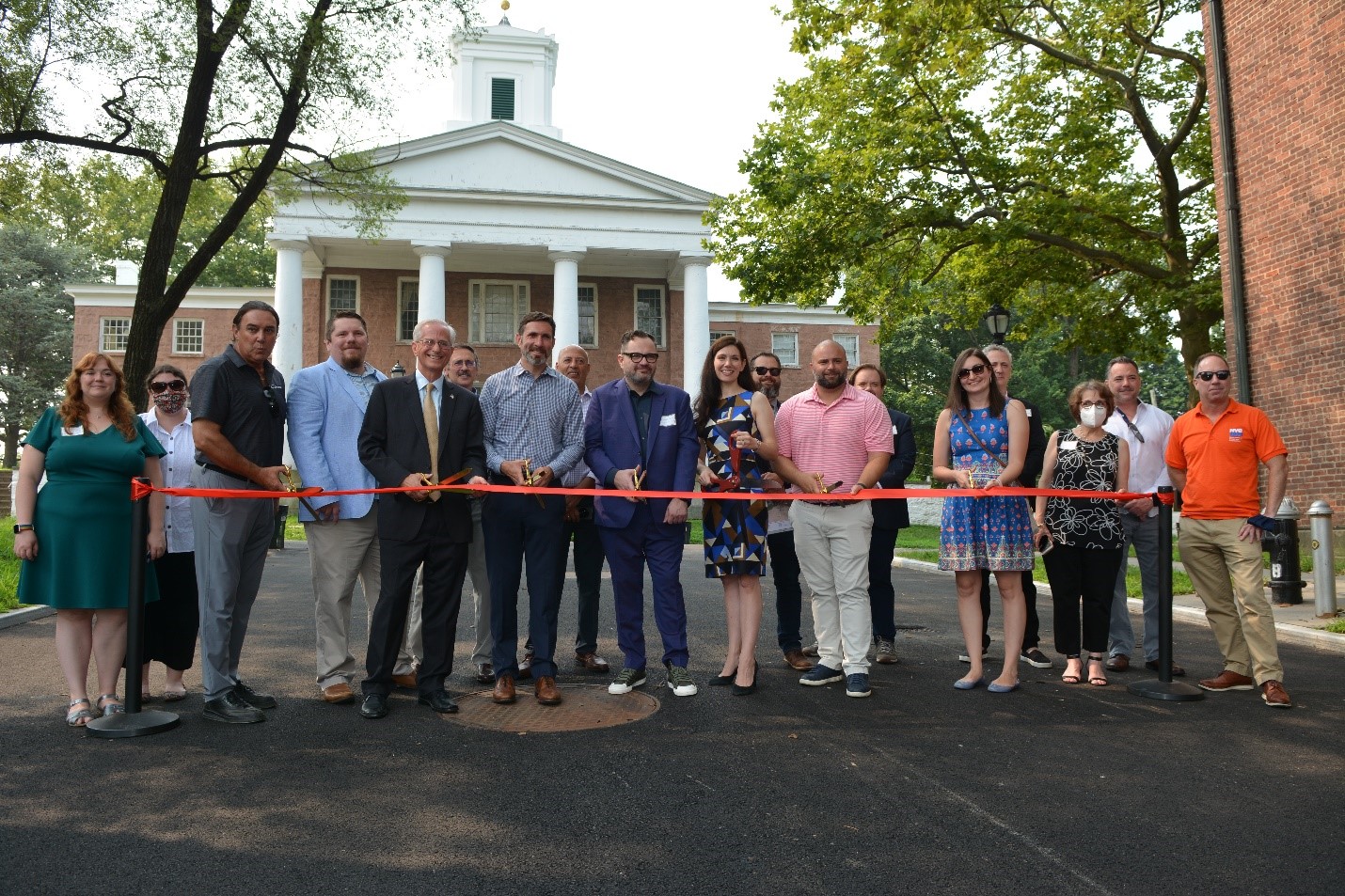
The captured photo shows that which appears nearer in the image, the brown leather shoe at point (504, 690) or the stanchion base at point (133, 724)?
the stanchion base at point (133, 724)

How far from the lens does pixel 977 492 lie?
20.6 ft

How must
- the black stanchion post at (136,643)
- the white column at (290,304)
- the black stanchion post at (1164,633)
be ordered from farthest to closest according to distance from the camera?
the white column at (290,304)
the black stanchion post at (1164,633)
the black stanchion post at (136,643)

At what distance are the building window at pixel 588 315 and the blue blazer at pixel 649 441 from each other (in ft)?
116

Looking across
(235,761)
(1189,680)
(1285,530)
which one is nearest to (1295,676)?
(1189,680)

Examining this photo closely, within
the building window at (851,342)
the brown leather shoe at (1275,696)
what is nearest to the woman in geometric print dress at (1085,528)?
the brown leather shoe at (1275,696)

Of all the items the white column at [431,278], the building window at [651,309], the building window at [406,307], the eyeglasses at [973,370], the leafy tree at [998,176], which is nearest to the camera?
the eyeglasses at [973,370]

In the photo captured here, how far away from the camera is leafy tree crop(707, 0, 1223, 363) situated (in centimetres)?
1942

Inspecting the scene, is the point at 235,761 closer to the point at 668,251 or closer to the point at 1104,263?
the point at 1104,263

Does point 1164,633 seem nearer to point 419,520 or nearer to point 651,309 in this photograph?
point 419,520

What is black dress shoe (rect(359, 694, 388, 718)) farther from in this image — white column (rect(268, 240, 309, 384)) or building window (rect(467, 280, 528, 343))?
building window (rect(467, 280, 528, 343))

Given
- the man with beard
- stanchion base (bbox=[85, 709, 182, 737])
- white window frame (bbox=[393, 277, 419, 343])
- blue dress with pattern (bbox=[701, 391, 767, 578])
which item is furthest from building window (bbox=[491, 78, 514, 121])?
stanchion base (bbox=[85, 709, 182, 737])

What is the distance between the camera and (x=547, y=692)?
5.97 metres

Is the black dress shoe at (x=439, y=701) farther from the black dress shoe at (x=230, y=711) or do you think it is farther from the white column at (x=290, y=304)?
the white column at (x=290, y=304)

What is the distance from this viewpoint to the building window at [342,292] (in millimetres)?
40312
